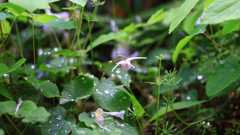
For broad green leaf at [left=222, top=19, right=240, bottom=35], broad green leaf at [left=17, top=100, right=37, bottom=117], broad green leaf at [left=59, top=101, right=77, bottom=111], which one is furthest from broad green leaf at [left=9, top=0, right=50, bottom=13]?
broad green leaf at [left=222, top=19, right=240, bottom=35]

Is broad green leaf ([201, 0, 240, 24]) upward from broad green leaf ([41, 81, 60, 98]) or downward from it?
upward

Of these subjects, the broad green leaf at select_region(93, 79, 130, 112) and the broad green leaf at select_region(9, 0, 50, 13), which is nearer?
the broad green leaf at select_region(9, 0, 50, 13)

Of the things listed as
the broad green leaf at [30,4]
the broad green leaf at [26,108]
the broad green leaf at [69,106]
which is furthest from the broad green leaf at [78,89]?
the broad green leaf at [30,4]

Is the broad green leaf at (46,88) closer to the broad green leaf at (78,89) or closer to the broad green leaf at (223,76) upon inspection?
the broad green leaf at (78,89)

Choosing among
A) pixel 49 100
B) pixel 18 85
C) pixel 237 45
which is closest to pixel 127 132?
pixel 18 85

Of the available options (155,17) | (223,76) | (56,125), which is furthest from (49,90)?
(155,17)

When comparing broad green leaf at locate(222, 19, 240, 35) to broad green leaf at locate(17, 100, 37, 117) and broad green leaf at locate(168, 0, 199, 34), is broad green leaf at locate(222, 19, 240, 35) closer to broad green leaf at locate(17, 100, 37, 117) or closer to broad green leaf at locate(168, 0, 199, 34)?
broad green leaf at locate(168, 0, 199, 34)
